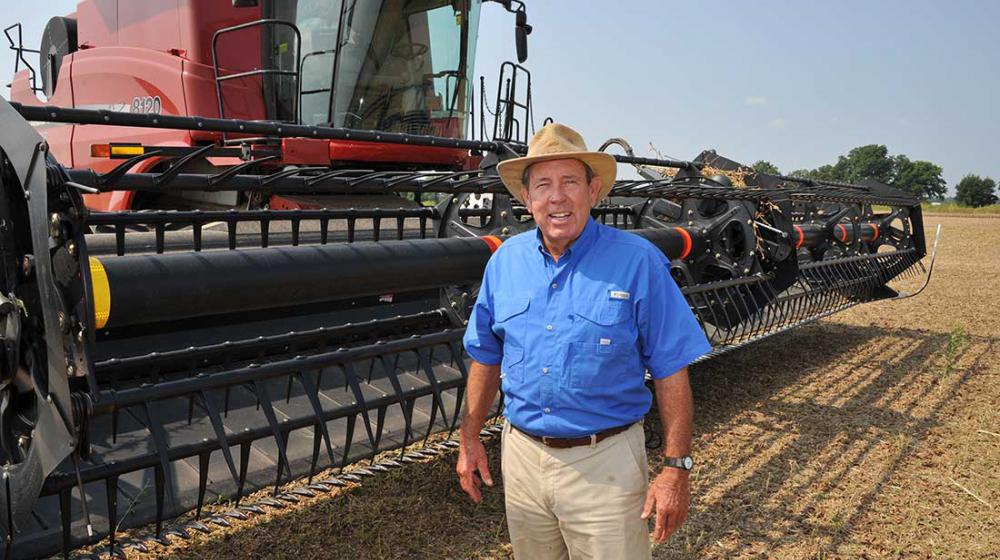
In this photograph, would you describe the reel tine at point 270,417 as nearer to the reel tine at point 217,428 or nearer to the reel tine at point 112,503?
the reel tine at point 217,428

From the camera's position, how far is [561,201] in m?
1.91

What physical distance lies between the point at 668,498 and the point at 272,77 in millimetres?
4112

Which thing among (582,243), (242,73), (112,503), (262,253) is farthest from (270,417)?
(242,73)

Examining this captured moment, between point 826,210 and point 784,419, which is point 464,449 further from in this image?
point 826,210

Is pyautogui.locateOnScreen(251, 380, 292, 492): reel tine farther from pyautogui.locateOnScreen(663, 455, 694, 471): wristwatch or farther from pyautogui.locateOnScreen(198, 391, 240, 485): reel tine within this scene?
pyautogui.locateOnScreen(663, 455, 694, 471): wristwatch

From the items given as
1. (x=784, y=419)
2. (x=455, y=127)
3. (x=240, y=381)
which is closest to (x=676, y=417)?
(x=240, y=381)

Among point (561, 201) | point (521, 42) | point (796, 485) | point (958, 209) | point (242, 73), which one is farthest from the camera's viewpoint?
point (958, 209)

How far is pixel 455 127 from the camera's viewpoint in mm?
5707

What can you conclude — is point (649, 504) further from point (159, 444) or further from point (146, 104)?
point (146, 104)

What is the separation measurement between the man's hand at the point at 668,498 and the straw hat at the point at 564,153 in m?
0.73

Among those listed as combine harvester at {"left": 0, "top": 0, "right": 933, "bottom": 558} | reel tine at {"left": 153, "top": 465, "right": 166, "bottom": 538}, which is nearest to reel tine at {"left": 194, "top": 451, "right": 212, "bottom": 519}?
combine harvester at {"left": 0, "top": 0, "right": 933, "bottom": 558}

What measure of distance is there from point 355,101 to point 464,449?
3444mm

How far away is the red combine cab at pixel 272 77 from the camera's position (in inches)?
186

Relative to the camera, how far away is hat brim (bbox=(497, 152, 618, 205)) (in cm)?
188
